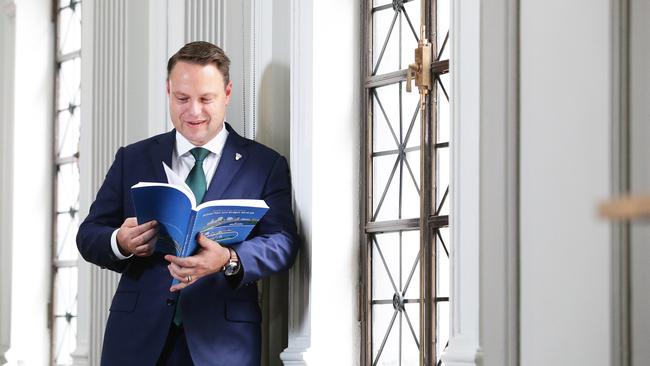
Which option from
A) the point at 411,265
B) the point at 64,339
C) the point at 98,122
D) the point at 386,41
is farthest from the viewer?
the point at 64,339

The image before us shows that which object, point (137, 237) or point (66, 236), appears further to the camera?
point (66, 236)

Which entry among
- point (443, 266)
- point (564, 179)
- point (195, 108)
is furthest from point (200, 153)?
point (564, 179)

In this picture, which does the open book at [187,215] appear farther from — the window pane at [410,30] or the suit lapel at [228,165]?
the window pane at [410,30]

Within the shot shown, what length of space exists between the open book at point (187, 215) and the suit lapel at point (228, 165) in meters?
0.32

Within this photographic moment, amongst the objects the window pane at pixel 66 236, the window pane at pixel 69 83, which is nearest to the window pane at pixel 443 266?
the window pane at pixel 66 236

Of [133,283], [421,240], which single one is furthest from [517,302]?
[133,283]

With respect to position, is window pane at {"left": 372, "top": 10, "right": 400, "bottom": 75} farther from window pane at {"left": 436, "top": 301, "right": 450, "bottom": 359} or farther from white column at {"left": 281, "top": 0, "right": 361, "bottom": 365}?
window pane at {"left": 436, "top": 301, "right": 450, "bottom": 359}

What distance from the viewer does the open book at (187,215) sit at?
3.25 m

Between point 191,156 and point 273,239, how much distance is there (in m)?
0.48

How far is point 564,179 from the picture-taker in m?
2.59

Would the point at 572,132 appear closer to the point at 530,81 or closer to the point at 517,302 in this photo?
the point at 530,81

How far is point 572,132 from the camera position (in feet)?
8.48

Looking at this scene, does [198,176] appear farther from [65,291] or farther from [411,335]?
[65,291]

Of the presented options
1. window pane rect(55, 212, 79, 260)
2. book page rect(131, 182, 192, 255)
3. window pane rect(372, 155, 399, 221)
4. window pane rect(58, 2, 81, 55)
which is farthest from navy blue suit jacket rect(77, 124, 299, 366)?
window pane rect(58, 2, 81, 55)
